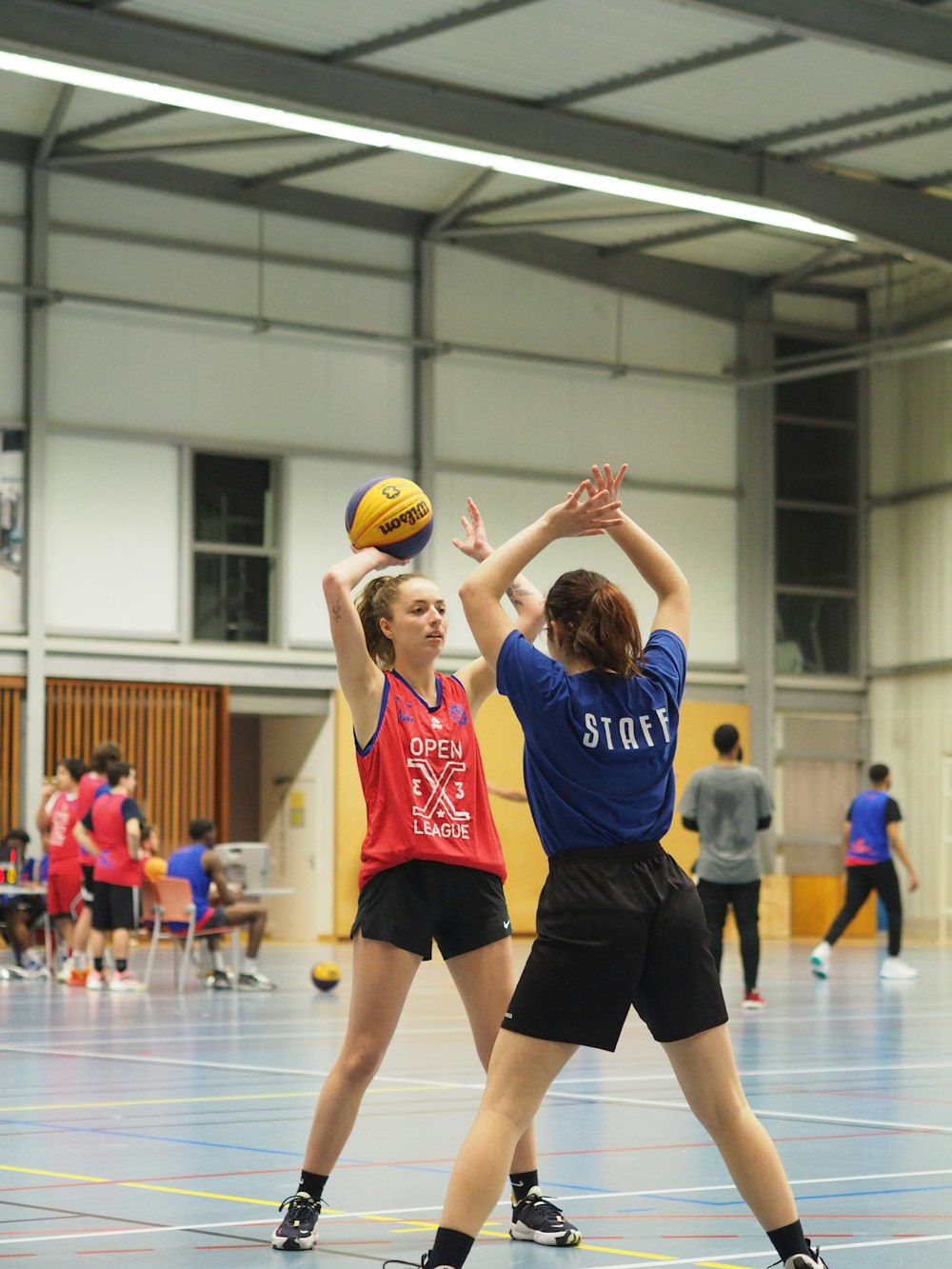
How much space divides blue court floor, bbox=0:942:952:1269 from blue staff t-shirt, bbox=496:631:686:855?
1.29 meters

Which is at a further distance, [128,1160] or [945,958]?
[945,958]

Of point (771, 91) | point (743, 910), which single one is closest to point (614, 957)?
point (743, 910)

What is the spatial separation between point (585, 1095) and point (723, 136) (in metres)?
16.0

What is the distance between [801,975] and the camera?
19.3 m

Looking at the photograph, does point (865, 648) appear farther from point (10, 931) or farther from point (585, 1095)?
point (585, 1095)

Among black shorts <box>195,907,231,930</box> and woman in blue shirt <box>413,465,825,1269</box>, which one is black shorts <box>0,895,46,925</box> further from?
woman in blue shirt <box>413,465,825,1269</box>

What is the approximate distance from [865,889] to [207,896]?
6.20 metres

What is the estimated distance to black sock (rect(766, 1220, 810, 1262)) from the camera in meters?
4.46

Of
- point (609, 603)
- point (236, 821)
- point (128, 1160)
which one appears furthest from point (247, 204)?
point (609, 603)

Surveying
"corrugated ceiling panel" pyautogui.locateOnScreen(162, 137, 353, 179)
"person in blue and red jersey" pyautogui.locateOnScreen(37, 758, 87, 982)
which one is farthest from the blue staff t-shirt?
"corrugated ceiling panel" pyautogui.locateOnScreen(162, 137, 353, 179)

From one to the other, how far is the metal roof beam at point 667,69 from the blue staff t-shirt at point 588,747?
1658 centimetres

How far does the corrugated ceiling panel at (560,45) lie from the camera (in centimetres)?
1972

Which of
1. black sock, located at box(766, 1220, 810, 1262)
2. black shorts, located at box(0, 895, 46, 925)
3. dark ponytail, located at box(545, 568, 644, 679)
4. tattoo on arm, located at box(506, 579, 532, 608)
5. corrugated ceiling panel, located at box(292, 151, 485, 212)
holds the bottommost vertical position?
black shorts, located at box(0, 895, 46, 925)

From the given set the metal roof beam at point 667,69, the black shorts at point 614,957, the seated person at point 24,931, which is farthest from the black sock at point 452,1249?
the metal roof beam at point 667,69
